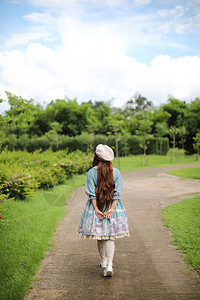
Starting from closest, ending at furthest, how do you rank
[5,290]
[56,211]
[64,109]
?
[5,290], [56,211], [64,109]

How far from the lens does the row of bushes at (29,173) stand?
6.83 meters

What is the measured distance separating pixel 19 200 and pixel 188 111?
3393 cm

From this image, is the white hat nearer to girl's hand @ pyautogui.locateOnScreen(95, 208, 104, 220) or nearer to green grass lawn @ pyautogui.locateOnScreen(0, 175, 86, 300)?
girl's hand @ pyautogui.locateOnScreen(95, 208, 104, 220)

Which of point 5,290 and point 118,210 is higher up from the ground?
point 118,210

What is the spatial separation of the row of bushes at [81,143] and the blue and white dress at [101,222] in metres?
22.8

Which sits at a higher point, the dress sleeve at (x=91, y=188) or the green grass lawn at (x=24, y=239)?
the dress sleeve at (x=91, y=188)

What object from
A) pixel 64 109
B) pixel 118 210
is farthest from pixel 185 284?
pixel 64 109

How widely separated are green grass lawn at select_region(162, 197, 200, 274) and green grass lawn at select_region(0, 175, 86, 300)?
202 centimetres

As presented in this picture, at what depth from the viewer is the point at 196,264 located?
3.60m

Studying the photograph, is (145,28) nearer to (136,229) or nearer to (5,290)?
(136,229)

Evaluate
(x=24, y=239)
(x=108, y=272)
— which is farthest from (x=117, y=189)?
(x=24, y=239)

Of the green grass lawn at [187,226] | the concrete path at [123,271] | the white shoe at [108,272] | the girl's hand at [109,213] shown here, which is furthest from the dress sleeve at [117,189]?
the green grass lawn at [187,226]

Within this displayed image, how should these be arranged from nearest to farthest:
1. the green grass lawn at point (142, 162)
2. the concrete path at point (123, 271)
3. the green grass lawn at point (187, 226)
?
the concrete path at point (123, 271)
the green grass lawn at point (187, 226)
the green grass lawn at point (142, 162)

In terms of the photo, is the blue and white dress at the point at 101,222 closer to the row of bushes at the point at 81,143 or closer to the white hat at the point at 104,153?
Result: the white hat at the point at 104,153
